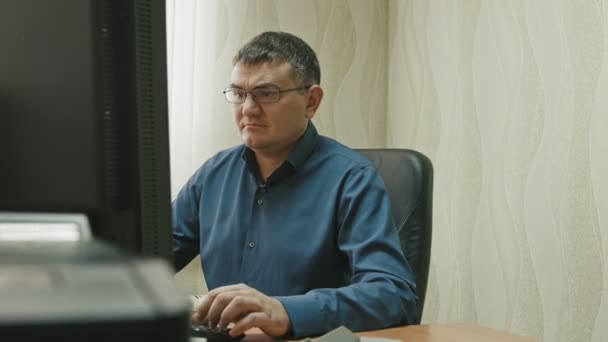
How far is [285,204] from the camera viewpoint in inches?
62.3

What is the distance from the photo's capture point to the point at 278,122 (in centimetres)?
163

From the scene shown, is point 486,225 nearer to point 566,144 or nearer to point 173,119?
point 566,144

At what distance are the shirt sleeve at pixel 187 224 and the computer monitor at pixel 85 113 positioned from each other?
1.01m

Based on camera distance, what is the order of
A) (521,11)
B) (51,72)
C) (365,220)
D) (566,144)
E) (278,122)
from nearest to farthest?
(51,72)
(365,220)
(278,122)
(566,144)
(521,11)

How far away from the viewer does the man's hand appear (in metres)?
1.02

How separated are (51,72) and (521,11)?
1675 mm

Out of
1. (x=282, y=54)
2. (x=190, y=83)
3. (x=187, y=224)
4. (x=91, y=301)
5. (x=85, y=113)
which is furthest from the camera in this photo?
(x=190, y=83)

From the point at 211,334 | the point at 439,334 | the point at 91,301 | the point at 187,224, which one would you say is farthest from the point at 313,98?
the point at 91,301

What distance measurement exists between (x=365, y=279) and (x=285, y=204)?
0.32 m

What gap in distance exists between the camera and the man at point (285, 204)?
4.75 feet

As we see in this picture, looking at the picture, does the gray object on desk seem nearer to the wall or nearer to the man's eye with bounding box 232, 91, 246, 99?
the man's eye with bounding box 232, 91, 246, 99

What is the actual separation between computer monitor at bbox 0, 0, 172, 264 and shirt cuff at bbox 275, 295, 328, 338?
0.40 metres

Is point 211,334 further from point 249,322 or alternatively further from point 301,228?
point 301,228

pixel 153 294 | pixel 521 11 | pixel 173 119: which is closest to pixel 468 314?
pixel 521 11
